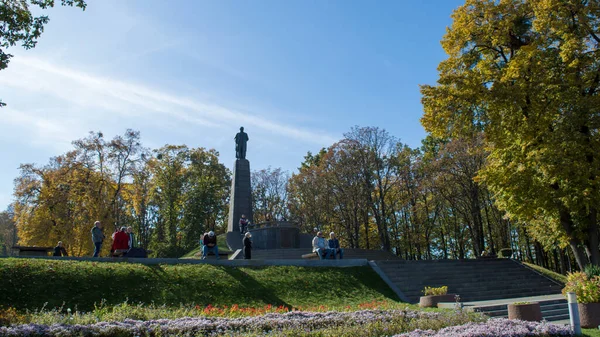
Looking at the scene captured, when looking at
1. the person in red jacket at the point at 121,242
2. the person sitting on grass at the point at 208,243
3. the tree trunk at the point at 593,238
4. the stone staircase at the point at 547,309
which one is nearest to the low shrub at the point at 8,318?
the person in red jacket at the point at 121,242

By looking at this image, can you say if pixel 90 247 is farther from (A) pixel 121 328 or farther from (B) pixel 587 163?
(B) pixel 587 163

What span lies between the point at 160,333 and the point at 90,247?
2454 centimetres

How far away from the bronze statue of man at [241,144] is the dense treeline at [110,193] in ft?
24.7

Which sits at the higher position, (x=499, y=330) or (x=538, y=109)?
(x=538, y=109)

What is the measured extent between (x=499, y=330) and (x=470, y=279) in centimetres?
1257

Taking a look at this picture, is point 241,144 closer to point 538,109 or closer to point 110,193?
point 110,193

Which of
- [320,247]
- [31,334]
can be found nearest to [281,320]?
[31,334]

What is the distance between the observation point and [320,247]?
19344 mm

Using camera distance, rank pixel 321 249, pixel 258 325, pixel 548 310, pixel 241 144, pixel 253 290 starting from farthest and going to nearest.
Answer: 1. pixel 241 144
2. pixel 321 249
3. pixel 253 290
4. pixel 548 310
5. pixel 258 325

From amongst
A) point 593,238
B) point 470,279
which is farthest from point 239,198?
point 593,238

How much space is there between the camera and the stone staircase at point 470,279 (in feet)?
58.8

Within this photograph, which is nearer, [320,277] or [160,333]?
[160,333]

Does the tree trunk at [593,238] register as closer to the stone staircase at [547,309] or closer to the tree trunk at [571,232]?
the tree trunk at [571,232]

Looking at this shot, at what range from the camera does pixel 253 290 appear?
14719mm
